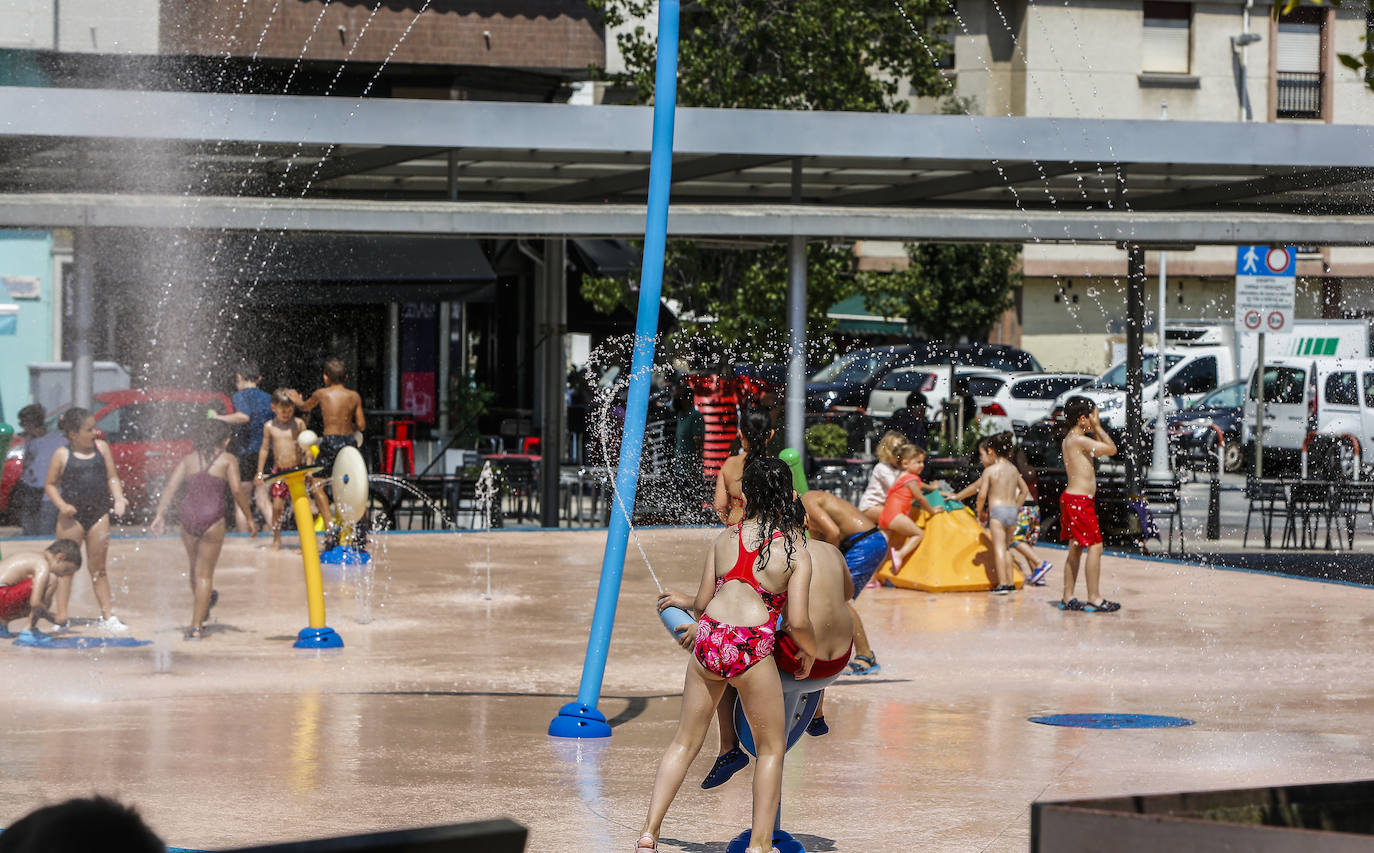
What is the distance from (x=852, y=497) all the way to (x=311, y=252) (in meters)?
9.25

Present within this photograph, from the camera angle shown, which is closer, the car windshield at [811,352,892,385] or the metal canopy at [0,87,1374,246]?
the metal canopy at [0,87,1374,246]

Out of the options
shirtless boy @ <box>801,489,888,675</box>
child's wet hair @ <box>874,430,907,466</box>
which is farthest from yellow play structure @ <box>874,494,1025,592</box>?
shirtless boy @ <box>801,489,888,675</box>

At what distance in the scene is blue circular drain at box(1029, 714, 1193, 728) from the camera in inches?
364

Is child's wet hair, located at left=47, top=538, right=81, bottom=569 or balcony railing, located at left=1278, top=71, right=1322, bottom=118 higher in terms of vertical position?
balcony railing, located at left=1278, top=71, right=1322, bottom=118

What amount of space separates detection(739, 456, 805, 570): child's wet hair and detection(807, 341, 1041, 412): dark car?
2405 cm

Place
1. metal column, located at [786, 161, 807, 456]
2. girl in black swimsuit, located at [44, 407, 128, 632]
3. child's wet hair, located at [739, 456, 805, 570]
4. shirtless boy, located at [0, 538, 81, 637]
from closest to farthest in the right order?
child's wet hair, located at [739, 456, 805, 570] < shirtless boy, located at [0, 538, 81, 637] < girl in black swimsuit, located at [44, 407, 128, 632] < metal column, located at [786, 161, 807, 456]

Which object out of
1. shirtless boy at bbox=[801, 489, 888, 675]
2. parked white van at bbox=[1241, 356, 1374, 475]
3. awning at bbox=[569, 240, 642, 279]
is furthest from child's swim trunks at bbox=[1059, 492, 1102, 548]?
parked white van at bbox=[1241, 356, 1374, 475]

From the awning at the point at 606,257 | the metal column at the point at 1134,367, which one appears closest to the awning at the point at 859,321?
the awning at the point at 606,257

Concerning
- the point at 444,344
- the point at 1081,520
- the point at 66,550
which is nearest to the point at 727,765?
the point at 66,550

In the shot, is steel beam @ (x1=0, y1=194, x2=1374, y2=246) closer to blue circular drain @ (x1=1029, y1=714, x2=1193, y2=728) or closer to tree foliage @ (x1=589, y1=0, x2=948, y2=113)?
blue circular drain @ (x1=1029, y1=714, x2=1193, y2=728)

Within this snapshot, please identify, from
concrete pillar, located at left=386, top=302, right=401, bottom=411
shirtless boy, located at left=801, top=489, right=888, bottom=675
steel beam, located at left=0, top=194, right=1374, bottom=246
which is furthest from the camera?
concrete pillar, located at left=386, top=302, right=401, bottom=411

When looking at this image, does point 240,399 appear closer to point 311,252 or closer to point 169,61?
point 311,252

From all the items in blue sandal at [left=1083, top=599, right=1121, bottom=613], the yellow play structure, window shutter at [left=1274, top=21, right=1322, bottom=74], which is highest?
window shutter at [left=1274, top=21, right=1322, bottom=74]

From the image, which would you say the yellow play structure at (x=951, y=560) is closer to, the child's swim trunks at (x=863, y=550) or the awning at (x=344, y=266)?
the child's swim trunks at (x=863, y=550)
